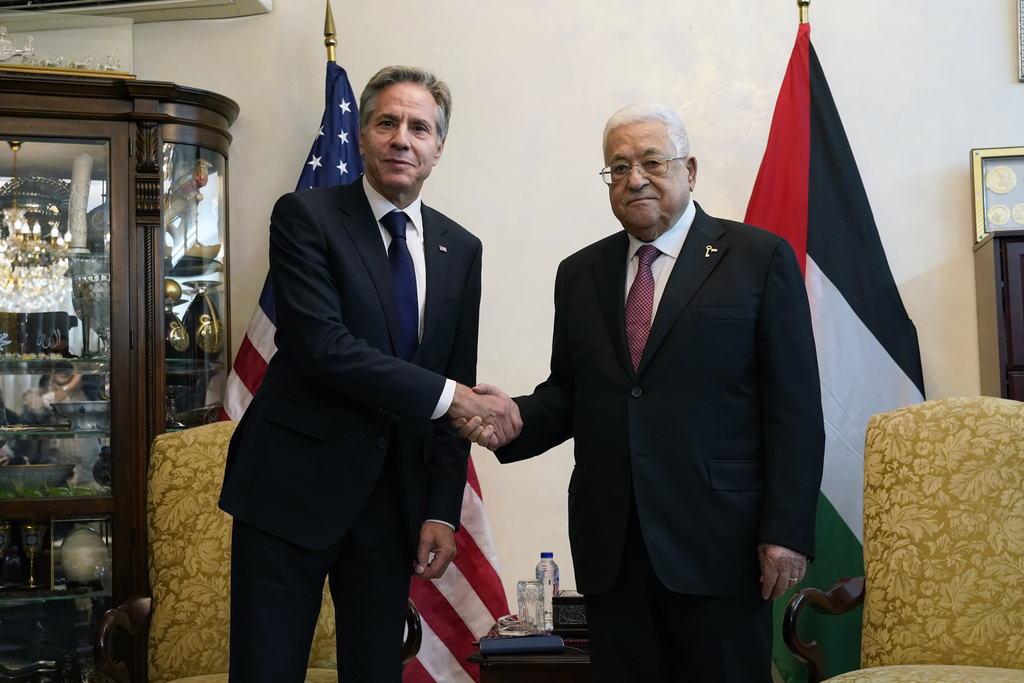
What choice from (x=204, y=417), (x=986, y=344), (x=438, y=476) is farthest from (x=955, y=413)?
(x=204, y=417)

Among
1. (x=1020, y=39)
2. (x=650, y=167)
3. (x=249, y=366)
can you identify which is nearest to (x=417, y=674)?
(x=249, y=366)

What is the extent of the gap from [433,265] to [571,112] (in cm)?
181

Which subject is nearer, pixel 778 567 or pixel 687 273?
pixel 778 567

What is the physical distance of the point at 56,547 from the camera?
3.61m

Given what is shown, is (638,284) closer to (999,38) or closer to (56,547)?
(999,38)

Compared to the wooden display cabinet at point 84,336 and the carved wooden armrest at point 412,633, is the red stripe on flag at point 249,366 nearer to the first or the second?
the wooden display cabinet at point 84,336

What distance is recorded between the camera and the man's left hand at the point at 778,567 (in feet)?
6.64

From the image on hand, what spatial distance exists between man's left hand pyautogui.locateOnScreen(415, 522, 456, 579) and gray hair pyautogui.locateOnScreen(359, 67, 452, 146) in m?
0.92

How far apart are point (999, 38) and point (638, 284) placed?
230 centimetres

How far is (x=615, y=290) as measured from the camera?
7.57 feet

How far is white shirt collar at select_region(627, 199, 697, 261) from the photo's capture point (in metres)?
2.30

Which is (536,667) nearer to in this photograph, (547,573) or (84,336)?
(547,573)

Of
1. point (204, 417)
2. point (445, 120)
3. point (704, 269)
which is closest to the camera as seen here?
point (704, 269)

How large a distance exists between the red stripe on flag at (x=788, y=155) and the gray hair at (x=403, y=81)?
1.62 m
